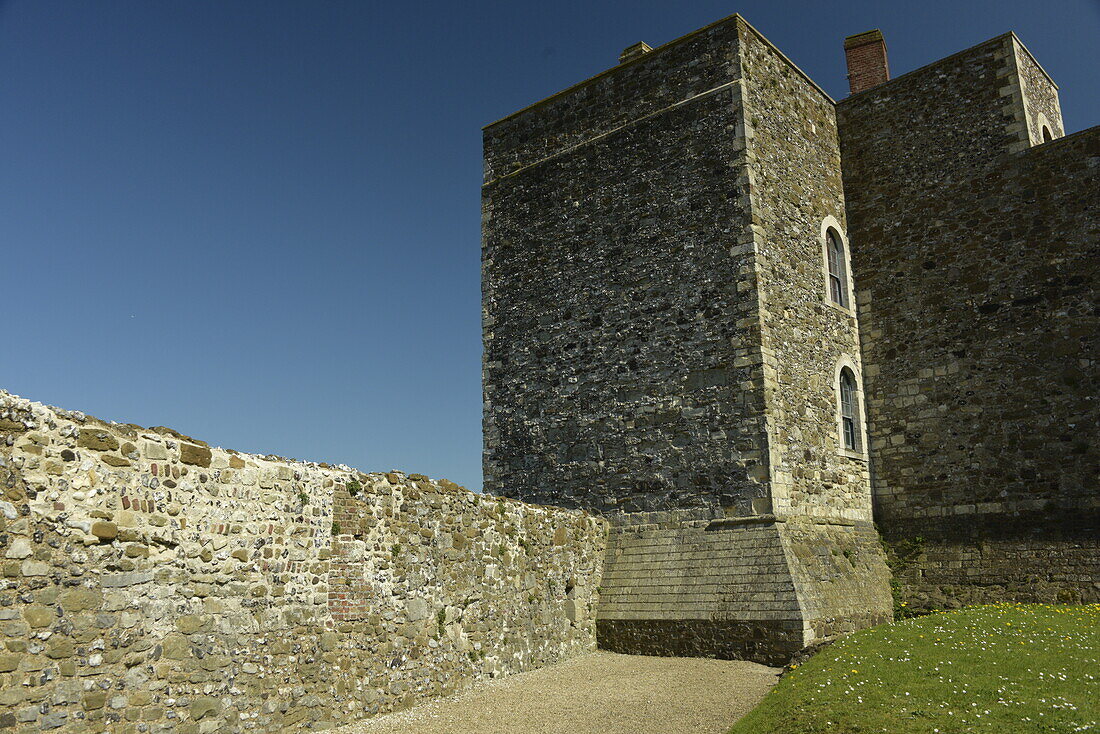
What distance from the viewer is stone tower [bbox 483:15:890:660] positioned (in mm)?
13172

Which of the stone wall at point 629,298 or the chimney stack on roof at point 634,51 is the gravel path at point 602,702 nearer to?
the stone wall at point 629,298

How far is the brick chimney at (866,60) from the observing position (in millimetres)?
18172

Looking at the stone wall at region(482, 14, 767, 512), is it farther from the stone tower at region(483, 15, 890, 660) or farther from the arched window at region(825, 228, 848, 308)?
the arched window at region(825, 228, 848, 308)

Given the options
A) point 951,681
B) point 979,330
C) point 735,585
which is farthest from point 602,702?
point 979,330

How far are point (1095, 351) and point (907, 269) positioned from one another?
3456 millimetres

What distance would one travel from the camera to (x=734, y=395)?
45.1 ft

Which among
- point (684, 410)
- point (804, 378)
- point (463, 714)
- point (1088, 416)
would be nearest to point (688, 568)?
point (684, 410)

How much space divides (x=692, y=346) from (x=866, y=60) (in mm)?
8601

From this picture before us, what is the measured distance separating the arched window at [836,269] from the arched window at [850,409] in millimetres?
1437

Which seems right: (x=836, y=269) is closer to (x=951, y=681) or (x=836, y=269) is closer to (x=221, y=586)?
(x=951, y=681)

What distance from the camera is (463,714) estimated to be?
30.9 ft

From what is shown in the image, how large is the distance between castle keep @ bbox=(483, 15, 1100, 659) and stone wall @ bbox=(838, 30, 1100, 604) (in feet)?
0.14

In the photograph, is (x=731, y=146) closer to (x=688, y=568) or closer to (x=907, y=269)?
(x=907, y=269)

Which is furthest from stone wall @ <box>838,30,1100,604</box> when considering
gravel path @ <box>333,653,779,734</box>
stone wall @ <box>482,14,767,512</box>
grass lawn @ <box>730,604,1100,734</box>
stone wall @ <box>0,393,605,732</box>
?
stone wall @ <box>0,393,605,732</box>
